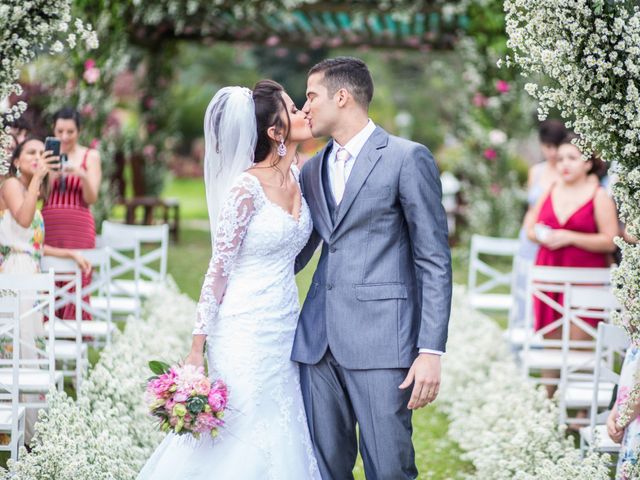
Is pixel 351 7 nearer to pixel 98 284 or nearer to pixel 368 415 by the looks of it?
pixel 98 284

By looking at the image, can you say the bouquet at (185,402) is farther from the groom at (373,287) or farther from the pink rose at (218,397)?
Answer: the groom at (373,287)

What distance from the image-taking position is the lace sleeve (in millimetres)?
3496

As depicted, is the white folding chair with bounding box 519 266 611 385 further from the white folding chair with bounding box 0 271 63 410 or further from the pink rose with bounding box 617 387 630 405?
the white folding chair with bounding box 0 271 63 410

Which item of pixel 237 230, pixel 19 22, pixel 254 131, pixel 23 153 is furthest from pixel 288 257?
pixel 23 153

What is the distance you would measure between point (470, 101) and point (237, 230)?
31.3ft

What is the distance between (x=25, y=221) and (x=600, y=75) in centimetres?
342

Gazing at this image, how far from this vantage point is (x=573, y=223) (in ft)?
19.2

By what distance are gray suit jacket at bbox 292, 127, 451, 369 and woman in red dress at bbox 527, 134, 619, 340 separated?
8.83ft

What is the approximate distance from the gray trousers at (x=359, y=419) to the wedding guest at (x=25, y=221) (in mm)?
2148

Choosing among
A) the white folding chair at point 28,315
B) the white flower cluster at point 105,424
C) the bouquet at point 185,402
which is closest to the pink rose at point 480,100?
the white flower cluster at point 105,424

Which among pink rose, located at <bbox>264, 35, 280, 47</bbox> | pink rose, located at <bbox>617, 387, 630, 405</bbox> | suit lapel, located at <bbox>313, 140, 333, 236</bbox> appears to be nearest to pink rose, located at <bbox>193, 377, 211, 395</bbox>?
suit lapel, located at <bbox>313, 140, 333, 236</bbox>

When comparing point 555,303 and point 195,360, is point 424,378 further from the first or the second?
point 555,303

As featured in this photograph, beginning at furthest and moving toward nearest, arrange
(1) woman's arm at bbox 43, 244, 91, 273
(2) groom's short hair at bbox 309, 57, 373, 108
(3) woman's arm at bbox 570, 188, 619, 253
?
1. (1) woman's arm at bbox 43, 244, 91, 273
2. (3) woman's arm at bbox 570, 188, 619, 253
3. (2) groom's short hair at bbox 309, 57, 373, 108

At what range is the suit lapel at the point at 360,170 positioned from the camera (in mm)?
3344
